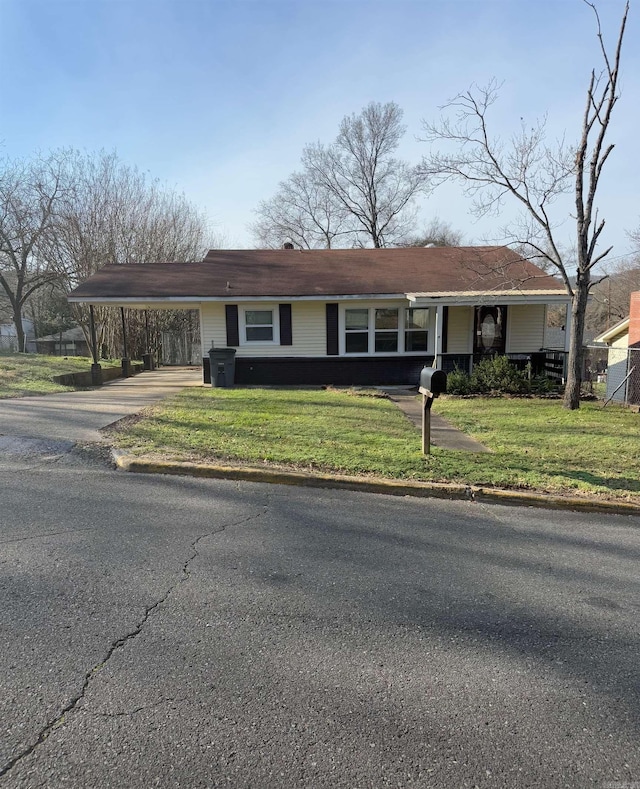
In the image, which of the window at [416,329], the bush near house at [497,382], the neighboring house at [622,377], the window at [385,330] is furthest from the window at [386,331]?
the neighboring house at [622,377]

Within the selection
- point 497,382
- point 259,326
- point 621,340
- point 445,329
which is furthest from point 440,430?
point 621,340

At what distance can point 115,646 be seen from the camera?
2.74 meters

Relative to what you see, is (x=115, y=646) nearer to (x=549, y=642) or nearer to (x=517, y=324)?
(x=549, y=642)

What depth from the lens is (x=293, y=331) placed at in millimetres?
16016

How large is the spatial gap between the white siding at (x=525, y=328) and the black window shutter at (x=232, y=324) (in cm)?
883

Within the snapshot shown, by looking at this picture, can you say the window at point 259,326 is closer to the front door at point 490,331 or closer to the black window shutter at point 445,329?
the black window shutter at point 445,329

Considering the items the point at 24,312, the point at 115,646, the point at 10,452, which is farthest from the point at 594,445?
the point at 24,312

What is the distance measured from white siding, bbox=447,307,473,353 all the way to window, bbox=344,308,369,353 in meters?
2.75

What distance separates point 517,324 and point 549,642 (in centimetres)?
1490

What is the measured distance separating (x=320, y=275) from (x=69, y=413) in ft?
33.3

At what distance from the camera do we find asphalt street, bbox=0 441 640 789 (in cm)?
204

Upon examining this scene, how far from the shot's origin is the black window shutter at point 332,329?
1595 cm

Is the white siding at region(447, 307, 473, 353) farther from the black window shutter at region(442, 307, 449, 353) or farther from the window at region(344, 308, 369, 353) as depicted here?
the window at region(344, 308, 369, 353)

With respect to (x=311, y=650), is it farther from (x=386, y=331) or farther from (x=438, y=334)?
(x=386, y=331)
